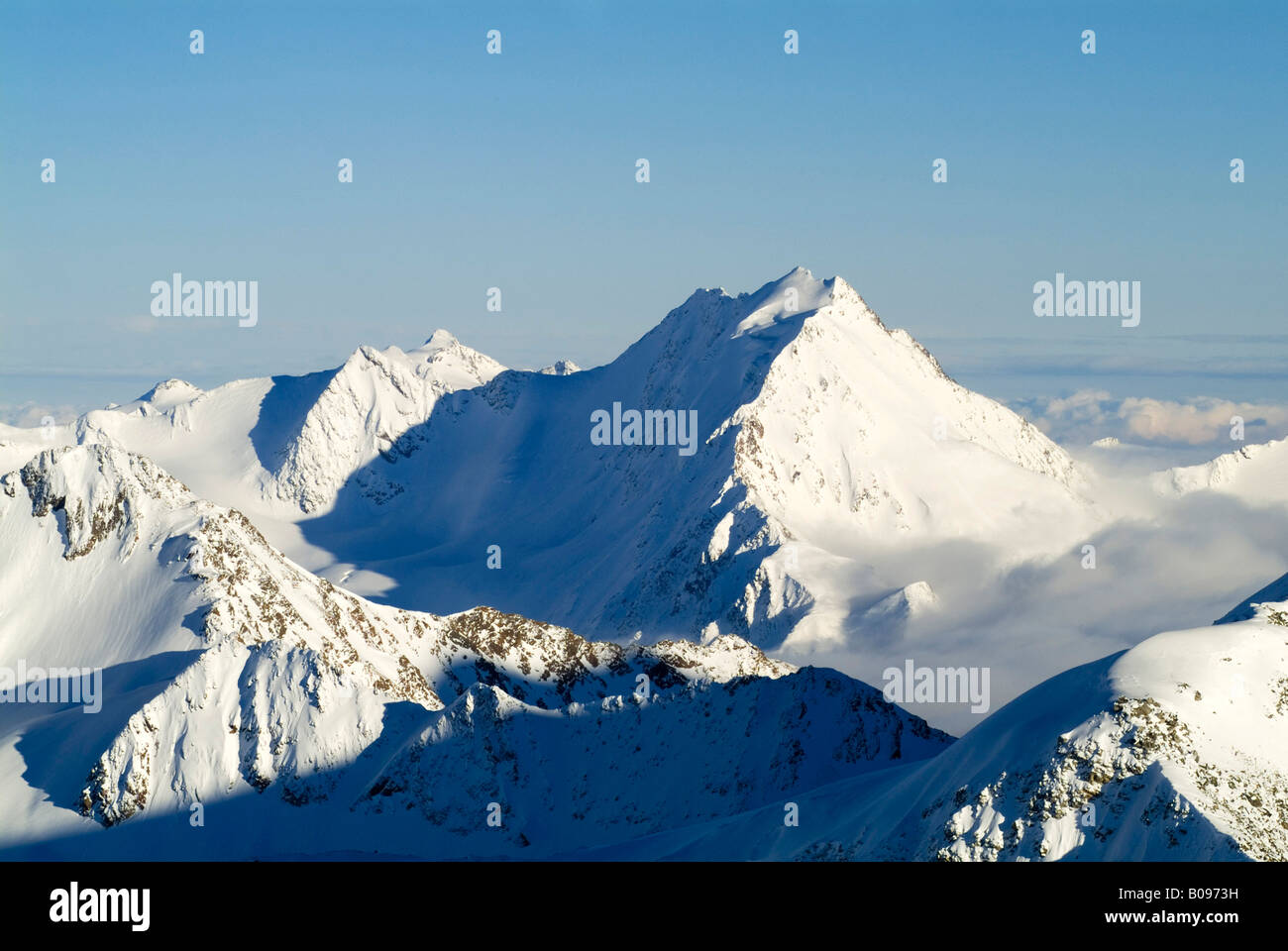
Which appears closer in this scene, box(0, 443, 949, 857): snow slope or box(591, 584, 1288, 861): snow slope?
box(591, 584, 1288, 861): snow slope

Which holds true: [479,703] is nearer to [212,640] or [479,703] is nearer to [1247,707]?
[212,640]

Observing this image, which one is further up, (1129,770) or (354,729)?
(1129,770)

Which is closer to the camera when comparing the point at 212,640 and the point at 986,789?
the point at 986,789

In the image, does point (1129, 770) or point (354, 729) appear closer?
point (1129, 770)

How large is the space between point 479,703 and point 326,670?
59.4 feet

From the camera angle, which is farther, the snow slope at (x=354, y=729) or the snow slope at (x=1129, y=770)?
the snow slope at (x=354, y=729)
